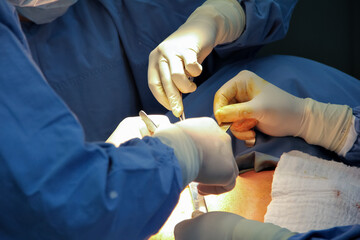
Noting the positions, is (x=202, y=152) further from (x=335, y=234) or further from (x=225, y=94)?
(x=225, y=94)

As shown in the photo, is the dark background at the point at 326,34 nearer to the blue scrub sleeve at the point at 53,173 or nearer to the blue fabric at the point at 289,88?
the blue fabric at the point at 289,88

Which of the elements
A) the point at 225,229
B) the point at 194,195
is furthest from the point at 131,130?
the point at 225,229

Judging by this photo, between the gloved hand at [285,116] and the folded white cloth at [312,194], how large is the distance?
0.15m

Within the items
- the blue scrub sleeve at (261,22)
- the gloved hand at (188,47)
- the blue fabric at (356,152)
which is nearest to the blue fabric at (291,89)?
the blue fabric at (356,152)

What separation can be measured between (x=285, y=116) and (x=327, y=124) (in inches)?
7.9

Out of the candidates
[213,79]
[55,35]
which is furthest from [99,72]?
[213,79]

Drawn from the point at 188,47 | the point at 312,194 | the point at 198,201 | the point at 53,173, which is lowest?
the point at 198,201

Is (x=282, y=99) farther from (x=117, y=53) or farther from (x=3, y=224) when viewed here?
(x=3, y=224)

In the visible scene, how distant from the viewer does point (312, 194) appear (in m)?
1.50

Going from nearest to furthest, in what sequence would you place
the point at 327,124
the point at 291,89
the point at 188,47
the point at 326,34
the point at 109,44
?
the point at 327,124
the point at 188,47
the point at 291,89
the point at 109,44
the point at 326,34

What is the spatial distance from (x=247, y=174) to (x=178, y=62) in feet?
2.15

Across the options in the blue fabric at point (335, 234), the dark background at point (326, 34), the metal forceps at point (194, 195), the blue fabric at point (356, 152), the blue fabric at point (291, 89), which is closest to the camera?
the blue fabric at point (335, 234)

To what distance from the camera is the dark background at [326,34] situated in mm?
2785

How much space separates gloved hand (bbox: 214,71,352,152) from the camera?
1715 millimetres
